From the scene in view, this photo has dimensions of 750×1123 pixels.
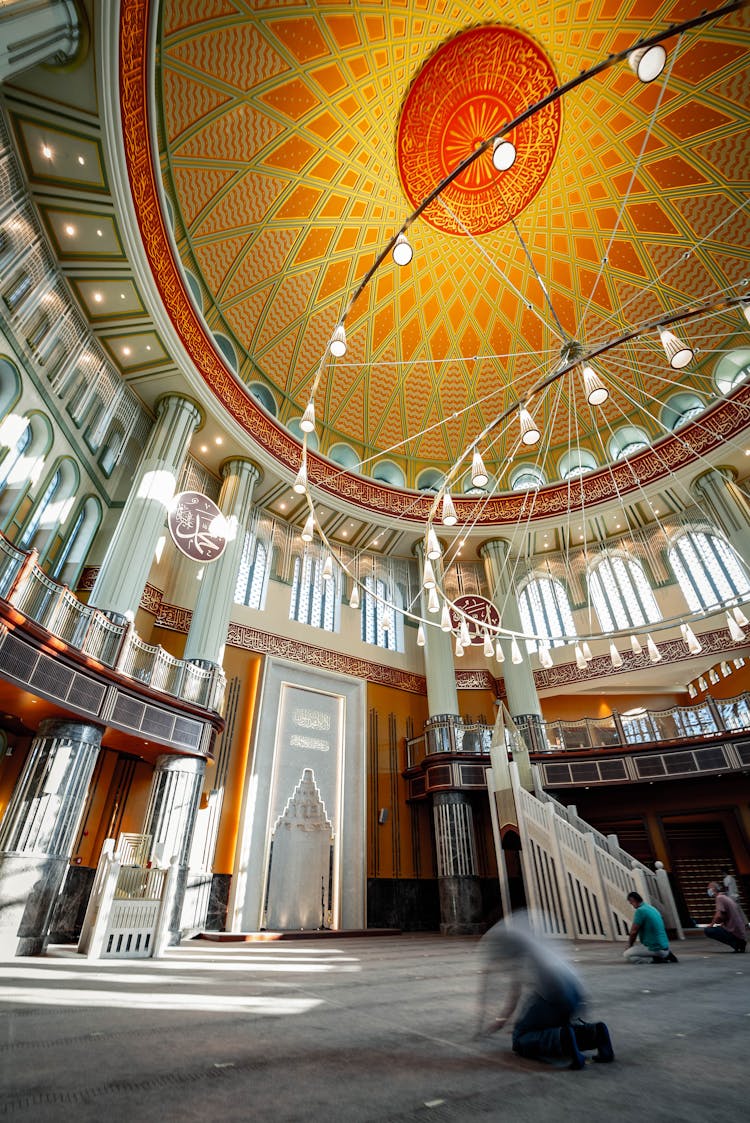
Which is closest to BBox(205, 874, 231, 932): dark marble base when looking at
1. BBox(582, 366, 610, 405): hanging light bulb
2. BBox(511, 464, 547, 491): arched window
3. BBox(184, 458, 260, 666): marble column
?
BBox(184, 458, 260, 666): marble column

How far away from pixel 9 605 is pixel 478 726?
10.4 m

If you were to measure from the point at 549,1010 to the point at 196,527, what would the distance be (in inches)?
365

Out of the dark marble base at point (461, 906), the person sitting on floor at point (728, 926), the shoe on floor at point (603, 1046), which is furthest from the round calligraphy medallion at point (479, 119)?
the dark marble base at point (461, 906)

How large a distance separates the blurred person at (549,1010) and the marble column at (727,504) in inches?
460

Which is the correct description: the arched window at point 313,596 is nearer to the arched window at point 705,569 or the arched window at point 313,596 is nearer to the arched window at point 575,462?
the arched window at point 575,462

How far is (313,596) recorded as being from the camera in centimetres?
1423

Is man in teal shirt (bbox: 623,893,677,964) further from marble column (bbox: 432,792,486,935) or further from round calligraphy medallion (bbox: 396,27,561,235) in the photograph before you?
round calligraphy medallion (bbox: 396,27,561,235)

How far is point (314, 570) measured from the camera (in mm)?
14734

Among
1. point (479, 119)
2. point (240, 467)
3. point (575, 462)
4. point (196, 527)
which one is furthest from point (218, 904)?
point (479, 119)

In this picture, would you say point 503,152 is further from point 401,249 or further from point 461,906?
point 461,906

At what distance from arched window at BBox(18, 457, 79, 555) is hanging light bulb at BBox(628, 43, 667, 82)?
30.2 ft

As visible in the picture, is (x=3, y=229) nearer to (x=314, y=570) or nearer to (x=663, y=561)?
(x=314, y=570)

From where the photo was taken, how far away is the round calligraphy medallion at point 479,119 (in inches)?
477

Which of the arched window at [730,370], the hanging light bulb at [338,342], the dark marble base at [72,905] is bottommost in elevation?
the dark marble base at [72,905]
